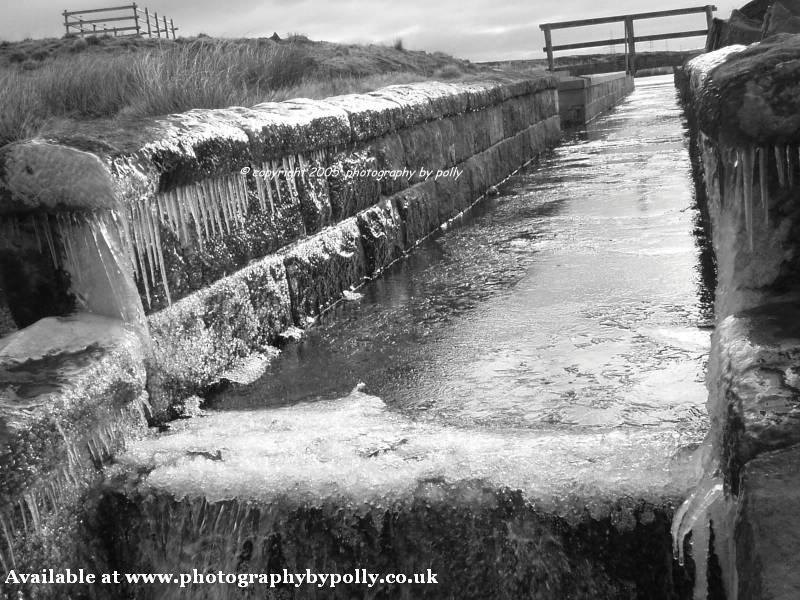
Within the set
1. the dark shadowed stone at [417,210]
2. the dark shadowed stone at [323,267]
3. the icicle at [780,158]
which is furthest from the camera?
the dark shadowed stone at [417,210]

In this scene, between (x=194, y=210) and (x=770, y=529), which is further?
(x=194, y=210)

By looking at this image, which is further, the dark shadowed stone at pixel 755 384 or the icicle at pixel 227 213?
the icicle at pixel 227 213

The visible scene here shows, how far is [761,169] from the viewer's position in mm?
1746

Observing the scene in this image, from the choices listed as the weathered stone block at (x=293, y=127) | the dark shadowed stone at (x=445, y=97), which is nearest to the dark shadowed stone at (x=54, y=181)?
the weathered stone block at (x=293, y=127)

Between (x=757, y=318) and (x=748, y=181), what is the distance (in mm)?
299

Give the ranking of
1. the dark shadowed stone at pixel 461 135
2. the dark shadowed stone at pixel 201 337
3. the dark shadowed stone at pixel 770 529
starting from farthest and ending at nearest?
the dark shadowed stone at pixel 461 135 → the dark shadowed stone at pixel 201 337 → the dark shadowed stone at pixel 770 529

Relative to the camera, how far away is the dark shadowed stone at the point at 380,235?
4.38m

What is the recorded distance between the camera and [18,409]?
1889 millimetres

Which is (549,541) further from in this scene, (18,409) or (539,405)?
(18,409)

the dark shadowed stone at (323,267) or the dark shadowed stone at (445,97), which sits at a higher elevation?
the dark shadowed stone at (445,97)

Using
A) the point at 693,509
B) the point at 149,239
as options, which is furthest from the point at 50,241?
the point at 693,509

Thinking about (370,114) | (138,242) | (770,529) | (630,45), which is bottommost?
(770,529)

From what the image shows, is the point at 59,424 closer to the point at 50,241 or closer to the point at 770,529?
the point at 50,241

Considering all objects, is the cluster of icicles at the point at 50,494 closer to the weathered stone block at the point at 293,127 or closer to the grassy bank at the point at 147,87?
the weathered stone block at the point at 293,127
